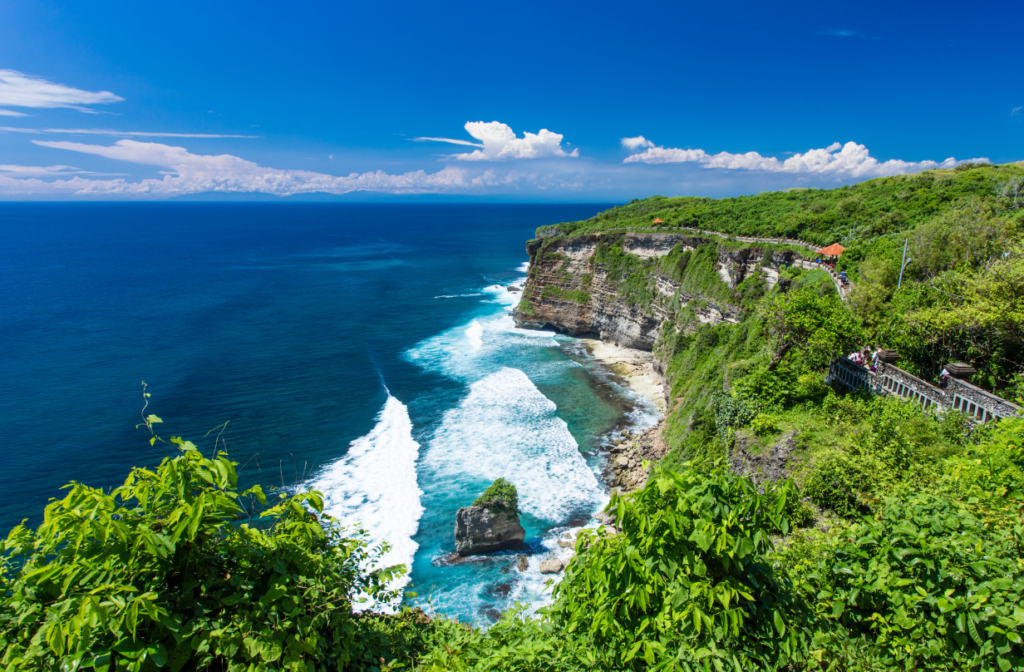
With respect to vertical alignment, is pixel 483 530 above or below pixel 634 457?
above

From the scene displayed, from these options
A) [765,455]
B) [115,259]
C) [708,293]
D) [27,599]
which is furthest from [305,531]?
[115,259]

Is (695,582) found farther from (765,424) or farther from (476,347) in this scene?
(476,347)

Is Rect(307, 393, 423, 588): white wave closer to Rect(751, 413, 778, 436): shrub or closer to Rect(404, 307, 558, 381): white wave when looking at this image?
Rect(404, 307, 558, 381): white wave

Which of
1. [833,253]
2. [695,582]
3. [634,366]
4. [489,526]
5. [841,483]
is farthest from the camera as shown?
[634,366]

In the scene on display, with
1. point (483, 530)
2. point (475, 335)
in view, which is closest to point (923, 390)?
point (483, 530)

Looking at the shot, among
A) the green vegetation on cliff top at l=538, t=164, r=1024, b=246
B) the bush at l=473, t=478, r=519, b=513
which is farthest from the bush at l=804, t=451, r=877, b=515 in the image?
the green vegetation on cliff top at l=538, t=164, r=1024, b=246

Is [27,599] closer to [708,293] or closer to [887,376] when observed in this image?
[887,376]

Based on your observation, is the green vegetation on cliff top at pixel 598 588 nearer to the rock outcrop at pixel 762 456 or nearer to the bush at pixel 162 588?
the bush at pixel 162 588
